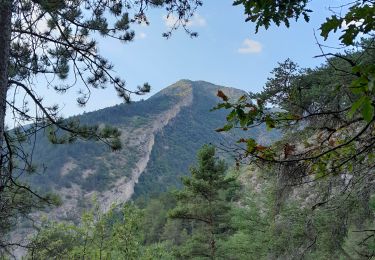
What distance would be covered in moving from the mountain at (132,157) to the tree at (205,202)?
65028 mm

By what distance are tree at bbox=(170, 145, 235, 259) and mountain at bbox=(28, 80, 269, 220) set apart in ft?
213

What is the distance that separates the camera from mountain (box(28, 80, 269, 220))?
100312 millimetres

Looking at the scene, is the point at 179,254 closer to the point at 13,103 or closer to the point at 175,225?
the point at 13,103

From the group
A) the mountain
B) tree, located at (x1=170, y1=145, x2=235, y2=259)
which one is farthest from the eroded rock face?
tree, located at (x1=170, y1=145, x2=235, y2=259)

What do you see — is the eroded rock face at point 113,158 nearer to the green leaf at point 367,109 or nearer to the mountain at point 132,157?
the mountain at point 132,157

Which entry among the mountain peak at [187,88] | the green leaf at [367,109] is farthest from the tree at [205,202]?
the mountain peak at [187,88]

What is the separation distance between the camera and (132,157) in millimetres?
115812

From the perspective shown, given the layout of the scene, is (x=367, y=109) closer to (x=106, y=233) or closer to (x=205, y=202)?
(x=106, y=233)

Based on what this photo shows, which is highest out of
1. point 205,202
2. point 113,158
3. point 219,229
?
point 113,158

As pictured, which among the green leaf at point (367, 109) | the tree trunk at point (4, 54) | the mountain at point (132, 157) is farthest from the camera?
the mountain at point (132, 157)

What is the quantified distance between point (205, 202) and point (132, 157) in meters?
100

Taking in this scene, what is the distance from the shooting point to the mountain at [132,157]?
329ft

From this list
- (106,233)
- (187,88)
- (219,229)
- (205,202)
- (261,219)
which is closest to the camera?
(106,233)

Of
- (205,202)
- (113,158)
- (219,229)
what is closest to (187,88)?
Result: (113,158)
